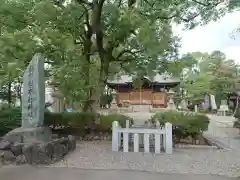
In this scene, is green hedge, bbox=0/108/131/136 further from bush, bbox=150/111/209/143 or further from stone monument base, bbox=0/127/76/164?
stone monument base, bbox=0/127/76/164

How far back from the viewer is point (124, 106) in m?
31.2

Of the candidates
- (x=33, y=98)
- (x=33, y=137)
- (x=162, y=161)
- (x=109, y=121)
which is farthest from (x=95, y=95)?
(x=162, y=161)

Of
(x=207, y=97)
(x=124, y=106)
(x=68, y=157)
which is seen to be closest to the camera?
(x=68, y=157)

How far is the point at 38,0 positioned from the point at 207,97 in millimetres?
28656

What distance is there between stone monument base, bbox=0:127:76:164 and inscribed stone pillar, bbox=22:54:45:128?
0.34 meters

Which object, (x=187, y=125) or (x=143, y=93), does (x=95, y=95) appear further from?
(x=143, y=93)

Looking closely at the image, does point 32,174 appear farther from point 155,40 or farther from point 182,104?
point 182,104

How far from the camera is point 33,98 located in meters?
8.41

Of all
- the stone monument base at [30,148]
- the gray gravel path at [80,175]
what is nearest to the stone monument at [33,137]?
the stone monument base at [30,148]

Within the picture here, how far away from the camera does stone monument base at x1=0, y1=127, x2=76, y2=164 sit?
6898mm

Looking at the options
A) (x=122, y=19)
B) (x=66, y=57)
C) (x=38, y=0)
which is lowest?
(x=66, y=57)

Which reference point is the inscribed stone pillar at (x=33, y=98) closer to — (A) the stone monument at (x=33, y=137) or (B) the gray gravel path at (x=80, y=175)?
(A) the stone monument at (x=33, y=137)

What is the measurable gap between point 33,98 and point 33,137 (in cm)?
118

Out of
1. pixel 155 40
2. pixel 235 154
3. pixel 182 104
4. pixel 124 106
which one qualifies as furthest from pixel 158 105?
pixel 235 154
